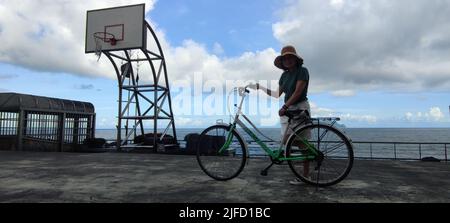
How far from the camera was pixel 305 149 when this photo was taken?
415cm

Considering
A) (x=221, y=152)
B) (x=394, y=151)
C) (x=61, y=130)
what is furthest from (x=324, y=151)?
(x=61, y=130)

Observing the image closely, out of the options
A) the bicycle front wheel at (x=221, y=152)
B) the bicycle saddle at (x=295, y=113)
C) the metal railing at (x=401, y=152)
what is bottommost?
the metal railing at (x=401, y=152)

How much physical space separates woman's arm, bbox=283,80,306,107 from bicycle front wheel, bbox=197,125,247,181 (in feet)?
2.65

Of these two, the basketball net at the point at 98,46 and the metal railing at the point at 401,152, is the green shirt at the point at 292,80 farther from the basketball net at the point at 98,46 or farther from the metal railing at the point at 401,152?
the basketball net at the point at 98,46

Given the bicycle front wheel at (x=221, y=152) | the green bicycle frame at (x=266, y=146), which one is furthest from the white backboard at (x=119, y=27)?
the green bicycle frame at (x=266, y=146)

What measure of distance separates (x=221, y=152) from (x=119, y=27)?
11.2 meters

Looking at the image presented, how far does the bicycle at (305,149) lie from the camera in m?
4.03

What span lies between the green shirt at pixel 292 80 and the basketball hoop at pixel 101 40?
36.5 ft

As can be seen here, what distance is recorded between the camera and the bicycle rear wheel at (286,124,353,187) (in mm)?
4008

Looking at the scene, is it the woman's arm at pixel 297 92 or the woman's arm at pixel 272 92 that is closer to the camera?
the woman's arm at pixel 297 92

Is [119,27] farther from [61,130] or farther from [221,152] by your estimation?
[221,152]

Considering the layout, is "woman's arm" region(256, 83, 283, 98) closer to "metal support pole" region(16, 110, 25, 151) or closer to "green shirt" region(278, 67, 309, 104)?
"green shirt" region(278, 67, 309, 104)

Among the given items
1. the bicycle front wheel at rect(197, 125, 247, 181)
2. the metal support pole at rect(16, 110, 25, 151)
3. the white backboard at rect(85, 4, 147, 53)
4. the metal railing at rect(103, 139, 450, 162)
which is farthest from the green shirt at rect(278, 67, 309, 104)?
the metal support pole at rect(16, 110, 25, 151)
